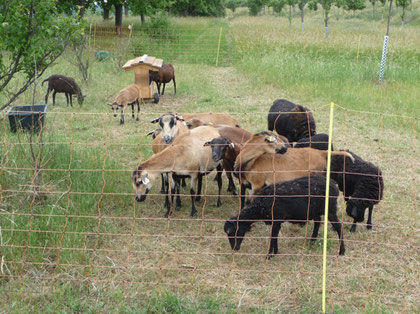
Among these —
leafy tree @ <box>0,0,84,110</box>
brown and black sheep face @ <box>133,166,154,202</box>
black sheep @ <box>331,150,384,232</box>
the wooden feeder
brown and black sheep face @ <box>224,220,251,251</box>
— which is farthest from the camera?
the wooden feeder

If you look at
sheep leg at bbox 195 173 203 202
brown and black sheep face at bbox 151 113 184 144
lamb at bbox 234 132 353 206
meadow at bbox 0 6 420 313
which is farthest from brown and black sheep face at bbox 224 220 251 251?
brown and black sheep face at bbox 151 113 184 144

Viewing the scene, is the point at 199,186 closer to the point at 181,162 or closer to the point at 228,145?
the point at 181,162

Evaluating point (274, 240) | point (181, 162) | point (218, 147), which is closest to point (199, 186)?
point (181, 162)

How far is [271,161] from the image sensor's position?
5.98 meters

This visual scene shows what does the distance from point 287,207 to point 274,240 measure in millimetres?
488

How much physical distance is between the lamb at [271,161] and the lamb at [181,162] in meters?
0.69

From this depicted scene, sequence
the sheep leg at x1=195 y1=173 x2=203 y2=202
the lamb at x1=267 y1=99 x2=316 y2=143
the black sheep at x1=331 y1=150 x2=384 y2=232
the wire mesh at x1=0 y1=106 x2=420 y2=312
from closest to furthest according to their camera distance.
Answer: the wire mesh at x1=0 y1=106 x2=420 y2=312 → the black sheep at x1=331 y1=150 x2=384 y2=232 → the sheep leg at x1=195 y1=173 x2=203 y2=202 → the lamb at x1=267 y1=99 x2=316 y2=143

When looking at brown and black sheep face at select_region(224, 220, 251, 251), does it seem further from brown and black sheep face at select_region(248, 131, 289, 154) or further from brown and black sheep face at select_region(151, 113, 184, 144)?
brown and black sheep face at select_region(151, 113, 184, 144)

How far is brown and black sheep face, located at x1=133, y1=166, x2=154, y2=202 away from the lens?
6016 millimetres

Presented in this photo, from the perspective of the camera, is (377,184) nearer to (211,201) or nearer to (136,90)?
(211,201)

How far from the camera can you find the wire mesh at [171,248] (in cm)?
468

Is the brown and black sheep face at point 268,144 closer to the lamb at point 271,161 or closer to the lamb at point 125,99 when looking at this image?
the lamb at point 271,161

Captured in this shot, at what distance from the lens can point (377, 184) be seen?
18.8ft

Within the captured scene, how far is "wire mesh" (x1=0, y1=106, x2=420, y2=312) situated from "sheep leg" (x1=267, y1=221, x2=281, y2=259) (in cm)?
8
